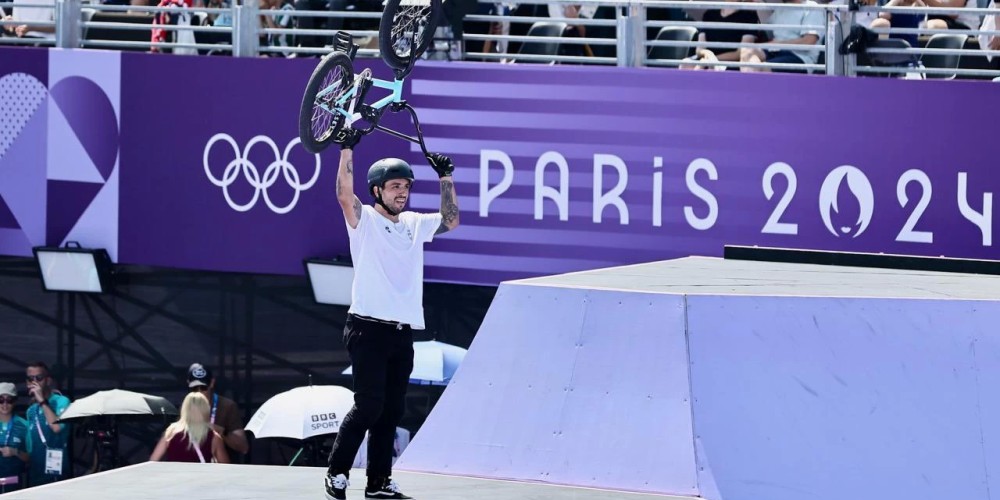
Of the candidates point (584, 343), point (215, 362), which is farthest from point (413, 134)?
point (584, 343)

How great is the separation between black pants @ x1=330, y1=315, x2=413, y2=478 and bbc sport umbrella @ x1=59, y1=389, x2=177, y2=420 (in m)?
6.50

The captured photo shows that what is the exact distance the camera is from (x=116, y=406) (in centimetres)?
1386

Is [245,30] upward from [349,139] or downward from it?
upward

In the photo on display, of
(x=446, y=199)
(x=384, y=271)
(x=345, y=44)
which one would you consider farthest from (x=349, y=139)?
(x=345, y=44)

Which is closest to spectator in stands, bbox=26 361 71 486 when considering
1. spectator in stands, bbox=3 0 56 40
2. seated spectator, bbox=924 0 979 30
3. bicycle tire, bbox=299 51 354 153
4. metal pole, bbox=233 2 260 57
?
spectator in stands, bbox=3 0 56 40

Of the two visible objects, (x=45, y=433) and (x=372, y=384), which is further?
(x=45, y=433)

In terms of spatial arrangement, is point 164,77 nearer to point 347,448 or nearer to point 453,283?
point 453,283

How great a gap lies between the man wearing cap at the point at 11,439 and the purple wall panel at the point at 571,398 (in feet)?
23.7

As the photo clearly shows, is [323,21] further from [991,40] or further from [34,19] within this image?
[991,40]

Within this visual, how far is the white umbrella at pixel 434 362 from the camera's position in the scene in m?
13.2

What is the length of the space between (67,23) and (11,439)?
378cm

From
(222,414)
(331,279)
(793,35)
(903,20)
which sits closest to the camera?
(793,35)

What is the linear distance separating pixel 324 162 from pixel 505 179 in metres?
1.64

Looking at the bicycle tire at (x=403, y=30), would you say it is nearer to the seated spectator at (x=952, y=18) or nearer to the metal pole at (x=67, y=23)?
the seated spectator at (x=952, y=18)
